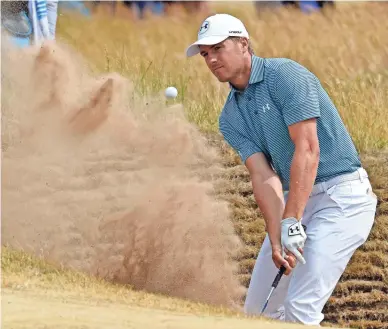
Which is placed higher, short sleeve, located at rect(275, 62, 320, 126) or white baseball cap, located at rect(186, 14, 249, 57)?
white baseball cap, located at rect(186, 14, 249, 57)

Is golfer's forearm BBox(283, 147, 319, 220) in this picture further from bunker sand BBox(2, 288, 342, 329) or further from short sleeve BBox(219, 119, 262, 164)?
bunker sand BBox(2, 288, 342, 329)

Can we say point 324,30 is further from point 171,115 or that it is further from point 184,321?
point 184,321

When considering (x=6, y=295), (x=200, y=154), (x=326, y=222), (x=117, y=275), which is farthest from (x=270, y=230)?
(x=200, y=154)

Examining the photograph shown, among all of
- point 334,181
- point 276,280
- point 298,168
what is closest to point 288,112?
point 298,168

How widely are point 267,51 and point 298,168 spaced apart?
528cm

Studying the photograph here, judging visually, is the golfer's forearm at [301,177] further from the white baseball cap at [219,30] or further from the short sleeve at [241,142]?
the white baseball cap at [219,30]

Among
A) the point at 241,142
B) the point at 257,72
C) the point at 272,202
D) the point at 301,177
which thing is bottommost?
the point at 272,202

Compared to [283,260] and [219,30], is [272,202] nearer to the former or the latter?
[283,260]

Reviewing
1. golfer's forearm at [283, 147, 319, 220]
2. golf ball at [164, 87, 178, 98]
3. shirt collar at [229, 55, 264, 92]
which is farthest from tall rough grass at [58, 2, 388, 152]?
golfer's forearm at [283, 147, 319, 220]

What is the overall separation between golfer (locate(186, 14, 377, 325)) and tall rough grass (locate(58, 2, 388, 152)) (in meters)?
3.88

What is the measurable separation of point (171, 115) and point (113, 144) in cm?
56

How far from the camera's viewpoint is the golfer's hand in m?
5.22

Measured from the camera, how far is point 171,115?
358 inches

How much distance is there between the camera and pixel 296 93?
5172 mm
